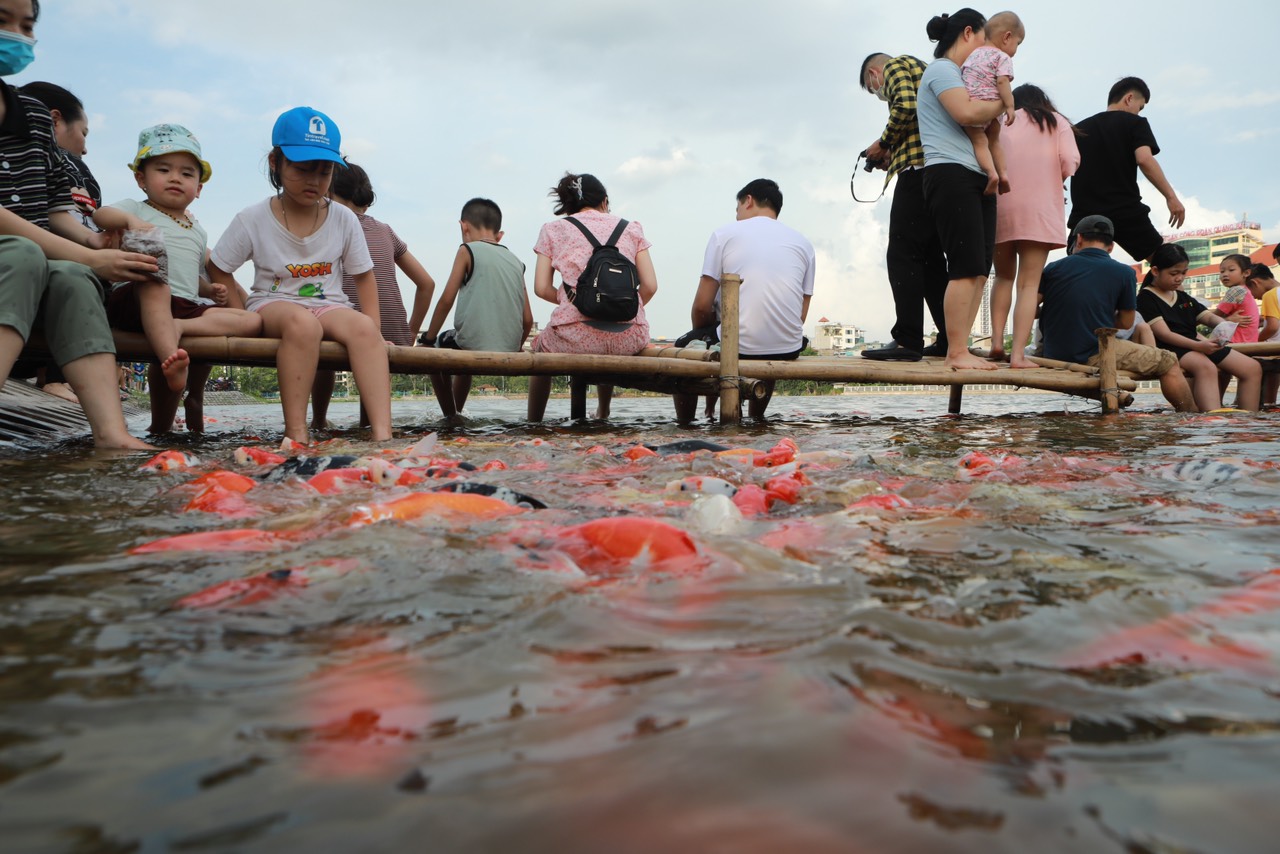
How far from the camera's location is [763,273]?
21.5 ft

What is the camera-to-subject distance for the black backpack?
5988 millimetres

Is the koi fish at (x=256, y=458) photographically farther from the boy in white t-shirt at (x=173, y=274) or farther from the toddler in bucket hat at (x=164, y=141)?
the toddler in bucket hat at (x=164, y=141)

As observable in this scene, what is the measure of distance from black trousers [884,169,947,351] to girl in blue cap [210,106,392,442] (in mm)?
4025

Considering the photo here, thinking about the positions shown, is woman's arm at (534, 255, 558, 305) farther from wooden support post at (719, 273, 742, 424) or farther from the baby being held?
the baby being held

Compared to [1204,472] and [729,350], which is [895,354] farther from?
[1204,472]

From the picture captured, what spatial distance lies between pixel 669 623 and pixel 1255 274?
38.0 ft

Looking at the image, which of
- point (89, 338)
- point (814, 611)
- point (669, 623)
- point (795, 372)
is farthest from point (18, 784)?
point (795, 372)

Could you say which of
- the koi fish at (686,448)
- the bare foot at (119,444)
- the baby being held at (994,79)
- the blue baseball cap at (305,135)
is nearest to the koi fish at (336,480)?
the koi fish at (686,448)

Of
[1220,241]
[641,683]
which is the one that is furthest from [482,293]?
[1220,241]

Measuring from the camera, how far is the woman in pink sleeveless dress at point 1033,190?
640cm

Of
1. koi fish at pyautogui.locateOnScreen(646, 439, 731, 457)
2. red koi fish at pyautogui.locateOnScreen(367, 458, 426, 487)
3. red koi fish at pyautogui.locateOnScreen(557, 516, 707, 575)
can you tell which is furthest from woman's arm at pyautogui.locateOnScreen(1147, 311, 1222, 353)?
red koi fish at pyautogui.locateOnScreen(557, 516, 707, 575)

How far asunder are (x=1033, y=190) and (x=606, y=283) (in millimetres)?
3406

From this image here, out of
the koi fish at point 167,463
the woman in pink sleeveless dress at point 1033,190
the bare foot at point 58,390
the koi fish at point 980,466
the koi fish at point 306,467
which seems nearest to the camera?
the koi fish at point 306,467

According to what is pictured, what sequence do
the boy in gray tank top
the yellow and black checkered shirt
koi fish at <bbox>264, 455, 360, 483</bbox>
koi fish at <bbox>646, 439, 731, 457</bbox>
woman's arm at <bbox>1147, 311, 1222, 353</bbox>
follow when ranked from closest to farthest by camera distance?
koi fish at <bbox>264, 455, 360, 483</bbox>, koi fish at <bbox>646, 439, 731, 457</bbox>, the yellow and black checkered shirt, the boy in gray tank top, woman's arm at <bbox>1147, 311, 1222, 353</bbox>
